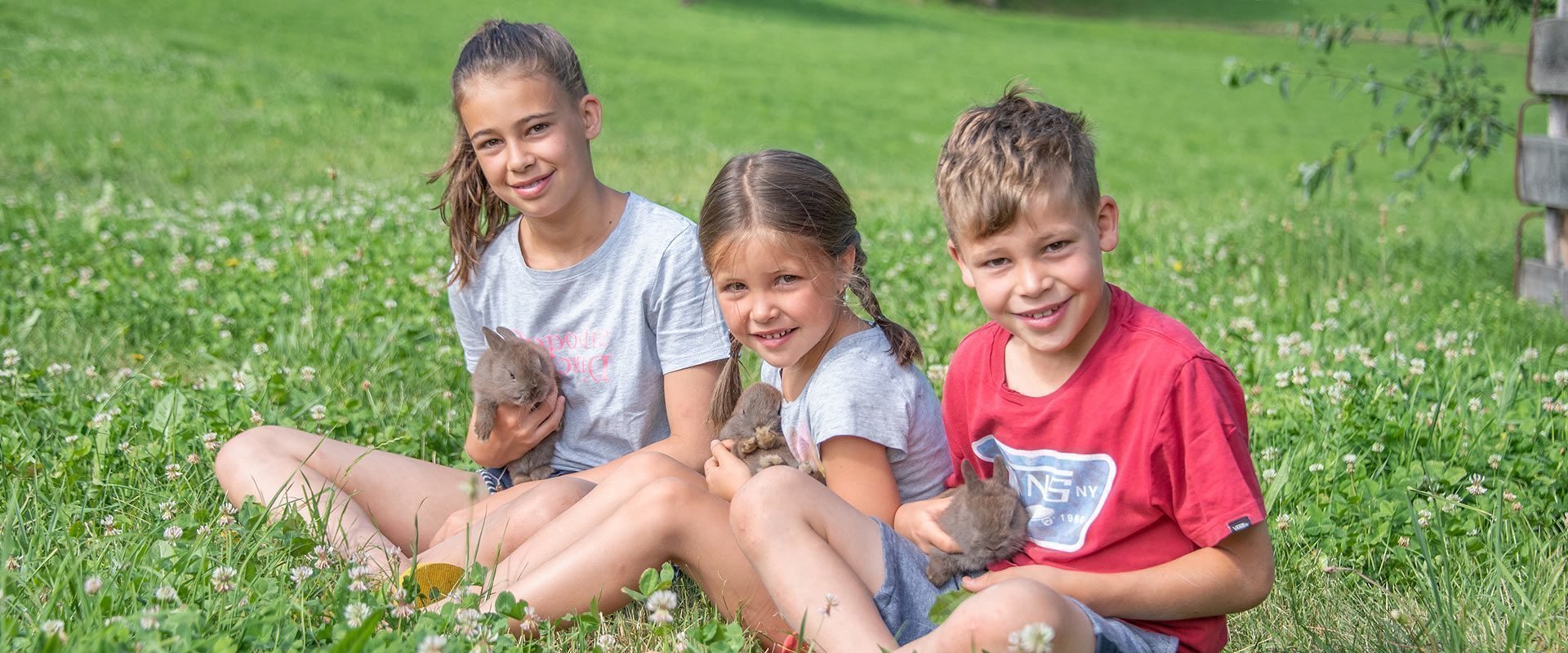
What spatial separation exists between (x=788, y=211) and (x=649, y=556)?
0.97 meters

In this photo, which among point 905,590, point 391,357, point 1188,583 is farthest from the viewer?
point 391,357

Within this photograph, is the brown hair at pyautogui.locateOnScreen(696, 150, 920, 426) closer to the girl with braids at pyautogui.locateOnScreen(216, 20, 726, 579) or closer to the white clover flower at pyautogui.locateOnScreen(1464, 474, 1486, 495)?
the girl with braids at pyautogui.locateOnScreen(216, 20, 726, 579)

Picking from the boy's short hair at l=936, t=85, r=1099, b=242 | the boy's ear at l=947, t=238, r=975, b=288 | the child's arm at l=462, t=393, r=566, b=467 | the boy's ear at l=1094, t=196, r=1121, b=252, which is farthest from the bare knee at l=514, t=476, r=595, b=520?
the boy's ear at l=1094, t=196, r=1121, b=252

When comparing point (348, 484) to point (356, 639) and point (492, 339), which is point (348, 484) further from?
point (356, 639)

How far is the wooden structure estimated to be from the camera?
22.3 ft

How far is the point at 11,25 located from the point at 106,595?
A: 22860mm

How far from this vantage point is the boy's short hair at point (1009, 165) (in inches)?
109

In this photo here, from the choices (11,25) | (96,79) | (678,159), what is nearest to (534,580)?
(678,159)

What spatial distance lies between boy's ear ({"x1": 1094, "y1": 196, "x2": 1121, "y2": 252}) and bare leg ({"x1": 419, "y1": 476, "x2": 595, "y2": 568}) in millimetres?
1733

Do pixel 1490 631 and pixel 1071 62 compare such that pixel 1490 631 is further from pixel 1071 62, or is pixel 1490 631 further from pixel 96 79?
pixel 1071 62

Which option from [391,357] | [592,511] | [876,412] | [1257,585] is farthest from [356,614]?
[391,357]

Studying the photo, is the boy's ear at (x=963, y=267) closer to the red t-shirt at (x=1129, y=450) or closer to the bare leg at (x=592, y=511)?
the red t-shirt at (x=1129, y=450)

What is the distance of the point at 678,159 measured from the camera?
1529 centimetres

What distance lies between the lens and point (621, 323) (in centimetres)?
403
